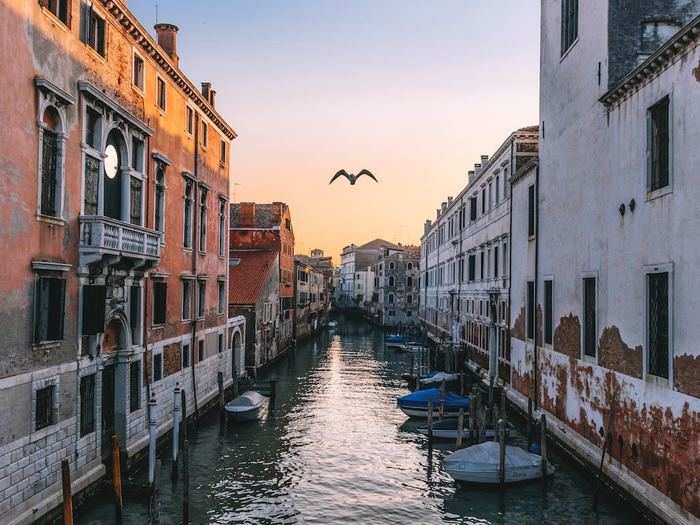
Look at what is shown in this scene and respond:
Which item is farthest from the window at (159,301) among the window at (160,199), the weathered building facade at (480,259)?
the weathered building facade at (480,259)

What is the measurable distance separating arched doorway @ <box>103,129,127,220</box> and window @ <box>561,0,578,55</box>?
1212cm

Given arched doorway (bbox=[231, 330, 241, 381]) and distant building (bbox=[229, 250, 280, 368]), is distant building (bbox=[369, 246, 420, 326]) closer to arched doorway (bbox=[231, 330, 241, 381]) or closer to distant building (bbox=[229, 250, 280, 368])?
distant building (bbox=[229, 250, 280, 368])

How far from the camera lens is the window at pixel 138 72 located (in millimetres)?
16234

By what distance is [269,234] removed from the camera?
4312 centimetres

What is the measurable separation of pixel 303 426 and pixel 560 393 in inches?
335

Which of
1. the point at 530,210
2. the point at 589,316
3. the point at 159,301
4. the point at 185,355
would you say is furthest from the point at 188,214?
the point at 589,316

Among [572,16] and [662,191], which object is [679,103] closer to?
[662,191]

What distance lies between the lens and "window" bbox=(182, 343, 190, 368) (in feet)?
68.1

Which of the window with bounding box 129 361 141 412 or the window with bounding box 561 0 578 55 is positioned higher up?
the window with bounding box 561 0 578 55

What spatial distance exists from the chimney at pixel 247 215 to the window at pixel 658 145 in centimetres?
3274

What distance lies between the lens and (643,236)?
12.8 metres

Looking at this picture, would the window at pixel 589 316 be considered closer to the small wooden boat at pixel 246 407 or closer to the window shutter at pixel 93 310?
the small wooden boat at pixel 246 407

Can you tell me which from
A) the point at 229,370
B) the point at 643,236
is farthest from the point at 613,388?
the point at 229,370

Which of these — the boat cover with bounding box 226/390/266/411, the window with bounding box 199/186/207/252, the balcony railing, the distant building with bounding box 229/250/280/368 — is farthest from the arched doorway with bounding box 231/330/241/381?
the balcony railing
